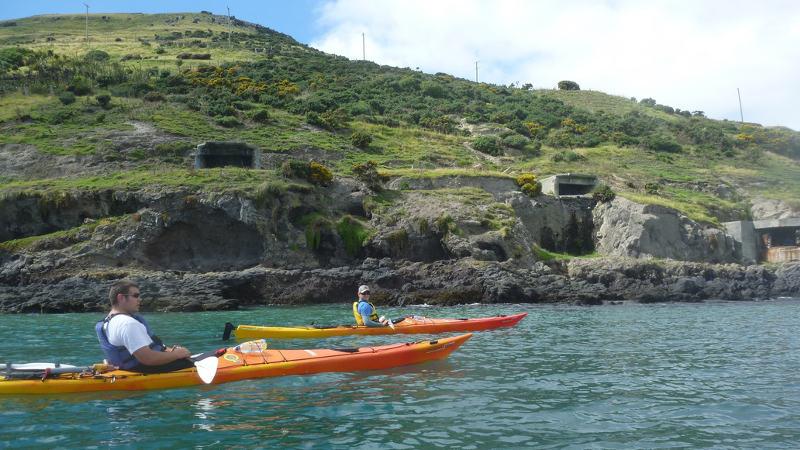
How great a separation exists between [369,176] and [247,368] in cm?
3335

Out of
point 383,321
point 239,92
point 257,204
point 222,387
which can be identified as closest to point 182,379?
point 222,387

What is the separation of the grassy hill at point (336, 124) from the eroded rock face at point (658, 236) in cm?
179

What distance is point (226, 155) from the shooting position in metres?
45.3

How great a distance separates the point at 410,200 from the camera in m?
42.4

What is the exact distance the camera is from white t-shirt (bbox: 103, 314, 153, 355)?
29.4 feet

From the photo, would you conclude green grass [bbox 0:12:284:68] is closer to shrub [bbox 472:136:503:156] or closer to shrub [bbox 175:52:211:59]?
shrub [bbox 175:52:211:59]

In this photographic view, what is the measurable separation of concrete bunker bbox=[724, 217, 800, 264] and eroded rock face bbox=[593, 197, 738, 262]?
48.4 inches

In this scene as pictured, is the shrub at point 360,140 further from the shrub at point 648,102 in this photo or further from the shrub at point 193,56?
the shrub at point 648,102

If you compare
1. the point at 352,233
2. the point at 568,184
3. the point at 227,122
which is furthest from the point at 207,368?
the point at 227,122

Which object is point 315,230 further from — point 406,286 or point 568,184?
point 568,184

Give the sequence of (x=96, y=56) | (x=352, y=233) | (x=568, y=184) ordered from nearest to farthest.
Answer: (x=352, y=233)
(x=568, y=184)
(x=96, y=56)

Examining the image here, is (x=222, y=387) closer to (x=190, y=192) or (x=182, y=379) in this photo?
(x=182, y=379)

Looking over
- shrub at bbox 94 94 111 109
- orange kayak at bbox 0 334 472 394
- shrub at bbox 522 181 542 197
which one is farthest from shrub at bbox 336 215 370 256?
shrub at bbox 94 94 111 109

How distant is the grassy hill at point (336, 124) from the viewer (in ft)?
160
